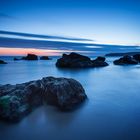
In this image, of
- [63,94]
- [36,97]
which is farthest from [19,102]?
[63,94]

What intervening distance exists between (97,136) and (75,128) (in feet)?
1.85

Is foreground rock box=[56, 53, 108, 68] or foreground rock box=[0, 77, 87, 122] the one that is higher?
foreground rock box=[0, 77, 87, 122]

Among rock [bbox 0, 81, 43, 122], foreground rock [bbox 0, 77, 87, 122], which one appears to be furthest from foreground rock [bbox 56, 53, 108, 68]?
rock [bbox 0, 81, 43, 122]

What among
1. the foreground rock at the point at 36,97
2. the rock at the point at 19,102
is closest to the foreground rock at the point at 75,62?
the foreground rock at the point at 36,97

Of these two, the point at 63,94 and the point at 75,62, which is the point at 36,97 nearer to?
the point at 63,94

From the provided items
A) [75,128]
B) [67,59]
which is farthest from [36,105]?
[67,59]

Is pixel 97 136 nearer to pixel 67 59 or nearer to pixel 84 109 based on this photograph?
pixel 84 109

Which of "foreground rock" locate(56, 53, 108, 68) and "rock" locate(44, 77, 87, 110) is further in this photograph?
"foreground rock" locate(56, 53, 108, 68)

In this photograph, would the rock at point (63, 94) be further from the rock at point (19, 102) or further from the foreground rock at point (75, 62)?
the foreground rock at point (75, 62)

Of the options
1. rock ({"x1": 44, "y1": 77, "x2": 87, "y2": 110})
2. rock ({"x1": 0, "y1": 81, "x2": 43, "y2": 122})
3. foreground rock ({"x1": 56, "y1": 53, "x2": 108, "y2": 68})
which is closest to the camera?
rock ({"x1": 0, "y1": 81, "x2": 43, "y2": 122})

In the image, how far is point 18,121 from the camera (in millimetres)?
3715

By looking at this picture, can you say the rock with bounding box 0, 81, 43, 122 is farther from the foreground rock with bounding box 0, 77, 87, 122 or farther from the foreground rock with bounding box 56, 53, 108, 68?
the foreground rock with bounding box 56, 53, 108, 68

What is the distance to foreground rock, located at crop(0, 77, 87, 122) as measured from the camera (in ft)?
12.6

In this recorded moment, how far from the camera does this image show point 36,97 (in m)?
4.91
